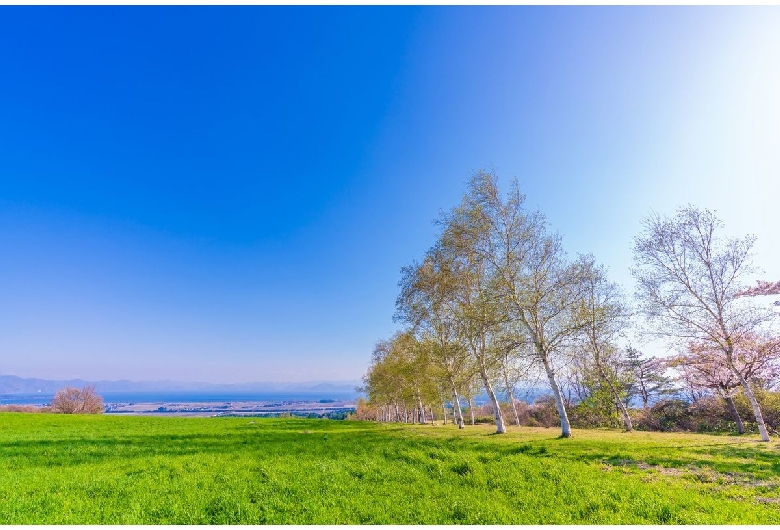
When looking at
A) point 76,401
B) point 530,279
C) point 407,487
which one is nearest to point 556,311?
point 530,279

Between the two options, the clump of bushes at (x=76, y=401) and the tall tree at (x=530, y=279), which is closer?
the tall tree at (x=530, y=279)

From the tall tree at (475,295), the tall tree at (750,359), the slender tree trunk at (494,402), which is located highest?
the tall tree at (475,295)

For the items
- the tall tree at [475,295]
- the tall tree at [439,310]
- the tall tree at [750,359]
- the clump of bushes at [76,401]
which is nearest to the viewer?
the tall tree at [750,359]

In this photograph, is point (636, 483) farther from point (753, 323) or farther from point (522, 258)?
point (753, 323)

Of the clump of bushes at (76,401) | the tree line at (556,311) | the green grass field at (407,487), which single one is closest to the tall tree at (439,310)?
the tree line at (556,311)

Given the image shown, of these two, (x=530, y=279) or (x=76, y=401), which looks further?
(x=76, y=401)

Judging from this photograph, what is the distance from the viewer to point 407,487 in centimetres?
1068

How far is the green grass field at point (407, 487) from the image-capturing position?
8.42 metres

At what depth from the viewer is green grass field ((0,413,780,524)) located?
27.6ft

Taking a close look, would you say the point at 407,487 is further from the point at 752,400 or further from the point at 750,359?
the point at 752,400

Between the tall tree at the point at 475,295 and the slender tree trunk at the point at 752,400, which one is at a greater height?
the tall tree at the point at 475,295

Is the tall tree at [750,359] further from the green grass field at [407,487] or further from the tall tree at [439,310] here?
the tall tree at [439,310]

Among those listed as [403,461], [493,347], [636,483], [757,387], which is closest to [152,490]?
[403,461]

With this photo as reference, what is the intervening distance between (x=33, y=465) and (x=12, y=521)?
940cm
